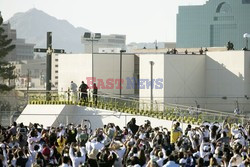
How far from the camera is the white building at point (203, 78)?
5262cm

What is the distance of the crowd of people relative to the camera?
72.4 feet

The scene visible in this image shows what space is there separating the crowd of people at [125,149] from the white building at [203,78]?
20322 millimetres

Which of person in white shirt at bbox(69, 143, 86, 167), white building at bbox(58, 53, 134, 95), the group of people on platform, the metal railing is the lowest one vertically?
person in white shirt at bbox(69, 143, 86, 167)

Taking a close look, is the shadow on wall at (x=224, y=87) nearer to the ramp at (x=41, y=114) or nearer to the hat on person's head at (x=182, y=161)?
the ramp at (x=41, y=114)

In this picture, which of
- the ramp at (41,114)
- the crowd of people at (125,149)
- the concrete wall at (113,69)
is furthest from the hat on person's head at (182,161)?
the concrete wall at (113,69)

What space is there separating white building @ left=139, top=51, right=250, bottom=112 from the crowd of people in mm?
20322

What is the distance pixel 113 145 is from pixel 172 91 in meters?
28.6

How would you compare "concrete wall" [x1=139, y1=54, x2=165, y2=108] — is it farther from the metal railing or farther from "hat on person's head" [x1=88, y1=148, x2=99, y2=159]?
"hat on person's head" [x1=88, y1=148, x2=99, y2=159]

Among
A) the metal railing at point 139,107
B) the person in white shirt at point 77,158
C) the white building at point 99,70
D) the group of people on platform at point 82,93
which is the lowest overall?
the person in white shirt at point 77,158

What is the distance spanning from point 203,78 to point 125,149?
3084 centimetres

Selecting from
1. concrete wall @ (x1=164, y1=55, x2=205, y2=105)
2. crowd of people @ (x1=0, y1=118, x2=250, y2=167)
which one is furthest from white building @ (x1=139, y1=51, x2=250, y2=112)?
crowd of people @ (x1=0, y1=118, x2=250, y2=167)

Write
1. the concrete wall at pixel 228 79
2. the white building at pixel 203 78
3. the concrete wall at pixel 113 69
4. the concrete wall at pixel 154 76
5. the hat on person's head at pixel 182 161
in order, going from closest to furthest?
the hat on person's head at pixel 182 161 → the concrete wall at pixel 154 76 → the white building at pixel 203 78 → the concrete wall at pixel 228 79 → the concrete wall at pixel 113 69

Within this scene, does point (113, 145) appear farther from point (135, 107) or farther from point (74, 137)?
point (135, 107)

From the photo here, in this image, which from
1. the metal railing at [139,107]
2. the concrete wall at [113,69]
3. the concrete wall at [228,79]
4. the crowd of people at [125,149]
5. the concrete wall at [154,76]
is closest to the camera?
the crowd of people at [125,149]
